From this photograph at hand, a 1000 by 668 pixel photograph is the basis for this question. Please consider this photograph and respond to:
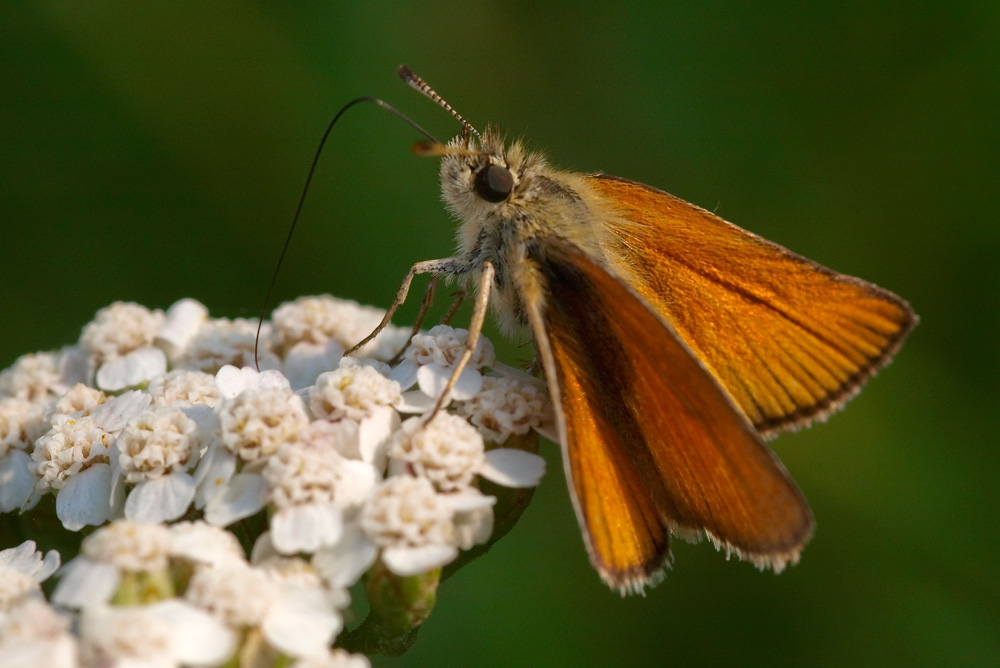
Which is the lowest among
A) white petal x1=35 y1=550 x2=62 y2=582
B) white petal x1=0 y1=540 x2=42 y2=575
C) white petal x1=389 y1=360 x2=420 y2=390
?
white petal x1=0 y1=540 x2=42 y2=575

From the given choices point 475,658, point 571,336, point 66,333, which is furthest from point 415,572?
point 66,333

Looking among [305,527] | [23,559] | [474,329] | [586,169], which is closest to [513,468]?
[474,329]

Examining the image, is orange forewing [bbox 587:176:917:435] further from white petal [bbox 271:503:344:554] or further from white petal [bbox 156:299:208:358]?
white petal [bbox 156:299:208:358]

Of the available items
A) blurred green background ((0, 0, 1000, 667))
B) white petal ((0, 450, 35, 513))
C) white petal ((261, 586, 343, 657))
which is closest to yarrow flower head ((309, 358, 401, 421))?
white petal ((261, 586, 343, 657))

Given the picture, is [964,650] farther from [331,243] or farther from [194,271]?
[194,271]

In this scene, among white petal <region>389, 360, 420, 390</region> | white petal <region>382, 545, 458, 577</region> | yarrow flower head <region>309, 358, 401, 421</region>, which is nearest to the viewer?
white petal <region>382, 545, 458, 577</region>

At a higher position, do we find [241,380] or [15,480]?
[241,380]

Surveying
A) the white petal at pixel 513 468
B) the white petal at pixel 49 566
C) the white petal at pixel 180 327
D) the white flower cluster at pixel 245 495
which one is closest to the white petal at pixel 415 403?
the white flower cluster at pixel 245 495

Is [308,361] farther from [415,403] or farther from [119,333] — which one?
[415,403]
